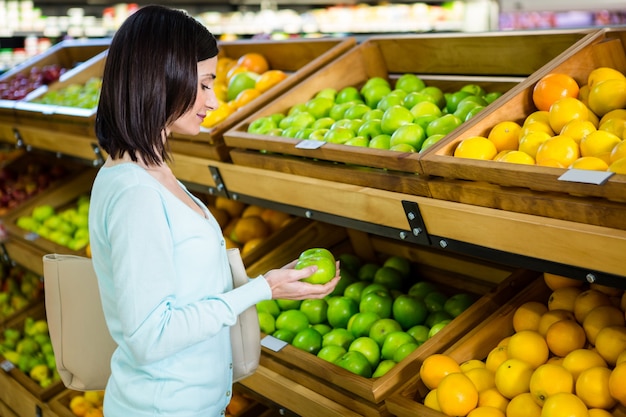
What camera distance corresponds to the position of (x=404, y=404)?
65.9 inches

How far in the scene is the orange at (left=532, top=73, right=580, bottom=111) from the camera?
1816mm

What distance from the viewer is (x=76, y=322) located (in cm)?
191

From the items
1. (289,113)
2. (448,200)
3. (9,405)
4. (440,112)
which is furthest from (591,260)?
(9,405)

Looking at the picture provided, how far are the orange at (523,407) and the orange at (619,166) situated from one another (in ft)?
1.72

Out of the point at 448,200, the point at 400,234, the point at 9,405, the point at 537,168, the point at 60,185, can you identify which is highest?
the point at 537,168

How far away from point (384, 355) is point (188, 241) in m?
0.83

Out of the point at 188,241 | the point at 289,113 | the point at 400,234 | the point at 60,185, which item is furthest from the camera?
the point at 60,185

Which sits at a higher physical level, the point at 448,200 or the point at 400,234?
the point at 448,200

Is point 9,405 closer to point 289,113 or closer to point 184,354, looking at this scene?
point 289,113

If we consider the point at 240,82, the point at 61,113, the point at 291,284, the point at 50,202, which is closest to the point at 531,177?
the point at 291,284

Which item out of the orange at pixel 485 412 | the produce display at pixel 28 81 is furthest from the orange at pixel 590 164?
the produce display at pixel 28 81

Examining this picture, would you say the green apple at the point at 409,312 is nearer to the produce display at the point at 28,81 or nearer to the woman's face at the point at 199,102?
the woman's face at the point at 199,102

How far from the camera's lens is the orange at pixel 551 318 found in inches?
70.3

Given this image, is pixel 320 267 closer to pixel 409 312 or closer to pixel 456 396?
pixel 456 396
